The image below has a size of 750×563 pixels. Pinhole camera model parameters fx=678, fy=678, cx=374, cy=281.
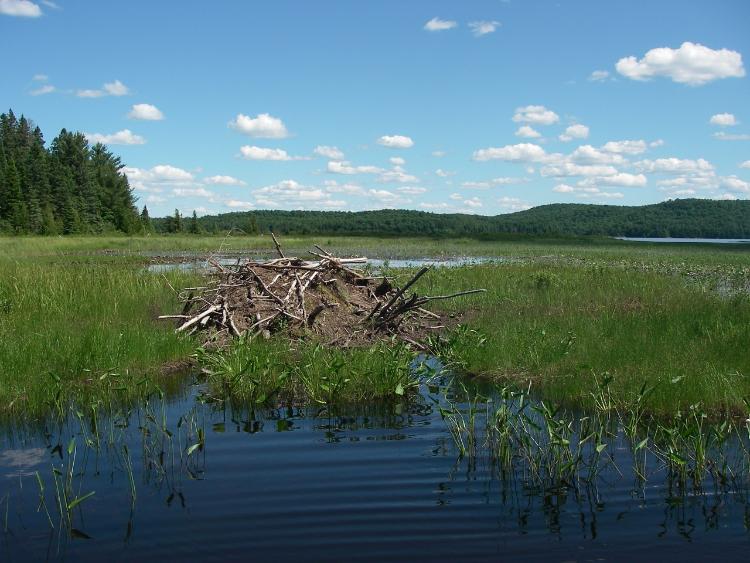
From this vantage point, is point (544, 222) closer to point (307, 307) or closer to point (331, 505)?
point (307, 307)

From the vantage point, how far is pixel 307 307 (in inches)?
511

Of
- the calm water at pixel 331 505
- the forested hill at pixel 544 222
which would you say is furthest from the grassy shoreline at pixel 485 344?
the forested hill at pixel 544 222

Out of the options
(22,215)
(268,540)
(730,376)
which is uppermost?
(22,215)

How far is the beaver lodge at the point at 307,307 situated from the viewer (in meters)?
12.2

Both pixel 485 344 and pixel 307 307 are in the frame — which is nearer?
pixel 485 344

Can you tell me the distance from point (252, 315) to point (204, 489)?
6.70m

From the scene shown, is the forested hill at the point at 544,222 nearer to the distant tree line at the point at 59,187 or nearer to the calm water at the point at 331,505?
the distant tree line at the point at 59,187

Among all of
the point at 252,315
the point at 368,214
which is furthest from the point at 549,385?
the point at 368,214

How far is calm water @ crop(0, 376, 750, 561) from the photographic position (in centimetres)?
496

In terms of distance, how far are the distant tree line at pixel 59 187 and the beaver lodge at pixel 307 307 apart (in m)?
53.9

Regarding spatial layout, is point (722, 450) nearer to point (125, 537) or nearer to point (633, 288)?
point (125, 537)

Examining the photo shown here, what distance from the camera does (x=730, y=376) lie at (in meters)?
8.42

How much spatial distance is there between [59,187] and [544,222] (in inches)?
3256

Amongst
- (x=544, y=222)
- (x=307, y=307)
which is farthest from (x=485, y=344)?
(x=544, y=222)
